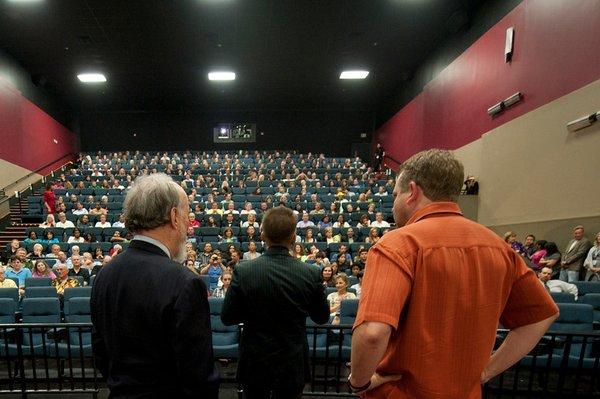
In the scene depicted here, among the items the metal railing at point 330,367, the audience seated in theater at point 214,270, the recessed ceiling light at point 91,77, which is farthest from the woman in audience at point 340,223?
the recessed ceiling light at point 91,77

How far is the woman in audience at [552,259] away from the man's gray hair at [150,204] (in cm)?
648

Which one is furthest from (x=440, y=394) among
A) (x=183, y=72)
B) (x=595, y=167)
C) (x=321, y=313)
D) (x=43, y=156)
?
(x=43, y=156)

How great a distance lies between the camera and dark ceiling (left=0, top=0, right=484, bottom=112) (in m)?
9.15

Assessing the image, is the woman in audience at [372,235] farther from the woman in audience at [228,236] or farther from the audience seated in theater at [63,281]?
the audience seated in theater at [63,281]

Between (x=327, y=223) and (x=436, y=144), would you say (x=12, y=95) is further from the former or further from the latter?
(x=436, y=144)

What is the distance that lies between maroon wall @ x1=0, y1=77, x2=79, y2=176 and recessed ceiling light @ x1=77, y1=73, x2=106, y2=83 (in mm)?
2005

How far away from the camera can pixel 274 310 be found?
66.4 inches

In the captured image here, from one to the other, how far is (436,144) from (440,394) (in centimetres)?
1220

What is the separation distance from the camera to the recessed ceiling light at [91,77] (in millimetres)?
13852

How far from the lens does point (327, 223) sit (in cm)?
916

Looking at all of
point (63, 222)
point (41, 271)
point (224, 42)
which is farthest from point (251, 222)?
point (224, 42)

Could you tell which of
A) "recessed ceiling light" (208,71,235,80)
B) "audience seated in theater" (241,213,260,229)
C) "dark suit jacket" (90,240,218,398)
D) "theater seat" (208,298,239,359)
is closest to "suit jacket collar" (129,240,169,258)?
"dark suit jacket" (90,240,218,398)

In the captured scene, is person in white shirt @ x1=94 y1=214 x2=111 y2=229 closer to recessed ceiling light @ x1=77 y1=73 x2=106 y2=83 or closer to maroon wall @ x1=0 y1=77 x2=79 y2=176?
maroon wall @ x1=0 y1=77 x2=79 y2=176

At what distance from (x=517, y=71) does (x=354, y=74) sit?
7362mm
